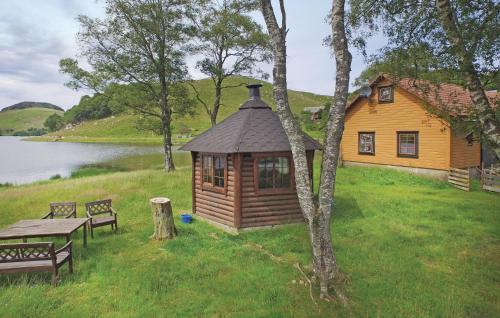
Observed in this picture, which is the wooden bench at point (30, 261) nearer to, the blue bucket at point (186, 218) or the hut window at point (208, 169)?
the blue bucket at point (186, 218)

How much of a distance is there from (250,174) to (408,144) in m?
15.4

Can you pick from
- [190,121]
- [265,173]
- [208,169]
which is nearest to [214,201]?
[208,169]

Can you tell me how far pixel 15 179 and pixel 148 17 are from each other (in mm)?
19967

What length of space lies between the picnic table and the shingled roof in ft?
16.3

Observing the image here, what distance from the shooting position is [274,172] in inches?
453

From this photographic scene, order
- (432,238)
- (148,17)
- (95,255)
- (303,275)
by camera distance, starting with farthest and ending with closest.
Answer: (148,17) < (432,238) < (95,255) < (303,275)

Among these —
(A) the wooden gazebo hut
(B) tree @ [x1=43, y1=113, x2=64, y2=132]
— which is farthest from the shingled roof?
(B) tree @ [x1=43, y1=113, x2=64, y2=132]

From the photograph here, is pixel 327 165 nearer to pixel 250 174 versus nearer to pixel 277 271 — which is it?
pixel 277 271

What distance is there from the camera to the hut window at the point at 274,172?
37.6ft

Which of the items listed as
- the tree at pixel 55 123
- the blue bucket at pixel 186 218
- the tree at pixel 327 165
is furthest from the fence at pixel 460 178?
the tree at pixel 55 123

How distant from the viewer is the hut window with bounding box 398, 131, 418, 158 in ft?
69.9

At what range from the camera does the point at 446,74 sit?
893cm

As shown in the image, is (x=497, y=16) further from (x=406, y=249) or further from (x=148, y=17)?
(x=148, y=17)

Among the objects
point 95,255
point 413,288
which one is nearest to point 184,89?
point 95,255
